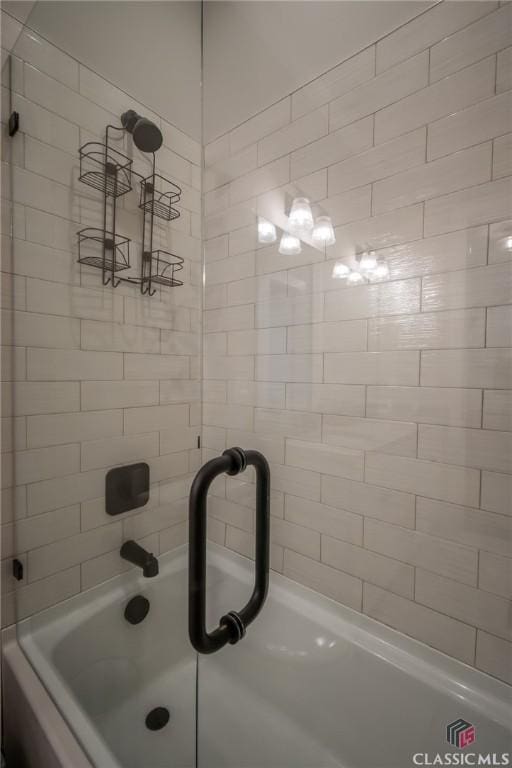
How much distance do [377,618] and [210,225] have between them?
1715 millimetres

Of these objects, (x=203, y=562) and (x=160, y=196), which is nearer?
(x=203, y=562)

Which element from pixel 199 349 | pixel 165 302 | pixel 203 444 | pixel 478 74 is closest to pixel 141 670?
pixel 203 444

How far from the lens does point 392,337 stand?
1134mm

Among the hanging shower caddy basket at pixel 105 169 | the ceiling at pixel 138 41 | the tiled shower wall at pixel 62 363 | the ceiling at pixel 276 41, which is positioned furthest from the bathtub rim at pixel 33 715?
the ceiling at pixel 276 41

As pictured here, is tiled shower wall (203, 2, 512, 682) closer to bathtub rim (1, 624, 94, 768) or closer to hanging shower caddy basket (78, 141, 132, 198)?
hanging shower caddy basket (78, 141, 132, 198)

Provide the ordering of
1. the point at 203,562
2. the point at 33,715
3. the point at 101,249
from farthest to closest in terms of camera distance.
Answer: the point at 101,249, the point at 33,715, the point at 203,562

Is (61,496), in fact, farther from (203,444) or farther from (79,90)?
(79,90)

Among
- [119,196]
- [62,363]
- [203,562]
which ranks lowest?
[203,562]

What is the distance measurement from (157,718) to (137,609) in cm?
31

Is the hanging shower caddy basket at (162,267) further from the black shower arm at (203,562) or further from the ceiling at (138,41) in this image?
the black shower arm at (203,562)

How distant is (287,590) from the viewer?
1.37 metres

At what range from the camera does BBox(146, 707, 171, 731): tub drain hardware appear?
1.05 m

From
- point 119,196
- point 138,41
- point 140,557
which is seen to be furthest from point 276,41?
point 140,557

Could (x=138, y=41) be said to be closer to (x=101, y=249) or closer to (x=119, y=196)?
(x=119, y=196)
